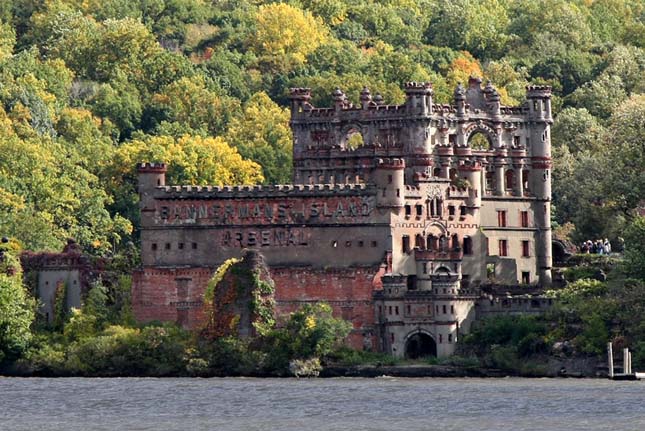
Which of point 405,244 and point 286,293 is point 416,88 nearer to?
point 405,244

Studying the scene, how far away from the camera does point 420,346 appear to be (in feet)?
554

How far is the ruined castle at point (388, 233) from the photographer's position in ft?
555

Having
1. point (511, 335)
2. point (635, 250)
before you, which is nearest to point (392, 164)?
point (511, 335)

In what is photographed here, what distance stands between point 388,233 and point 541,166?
14576 mm

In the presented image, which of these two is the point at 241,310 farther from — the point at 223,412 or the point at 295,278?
the point at 223,412

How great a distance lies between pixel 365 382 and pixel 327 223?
471 inches

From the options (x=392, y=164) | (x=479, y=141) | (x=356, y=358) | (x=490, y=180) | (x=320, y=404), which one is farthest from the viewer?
(x=479, y=141)

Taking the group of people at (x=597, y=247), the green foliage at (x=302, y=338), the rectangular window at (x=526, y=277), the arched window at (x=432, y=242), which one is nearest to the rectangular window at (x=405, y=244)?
the arched window at (x=432, y=242)

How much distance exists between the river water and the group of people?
76.5 ft

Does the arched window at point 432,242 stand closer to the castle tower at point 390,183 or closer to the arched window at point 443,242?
the arched window at point 443,242

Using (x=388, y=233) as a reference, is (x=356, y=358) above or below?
below

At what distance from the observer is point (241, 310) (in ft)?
552

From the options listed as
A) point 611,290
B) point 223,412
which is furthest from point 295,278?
point 223,412

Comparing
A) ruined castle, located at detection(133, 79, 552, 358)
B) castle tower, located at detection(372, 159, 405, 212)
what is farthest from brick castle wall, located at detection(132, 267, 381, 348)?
castle tower, located at detection(372, 159, 405, 212)
